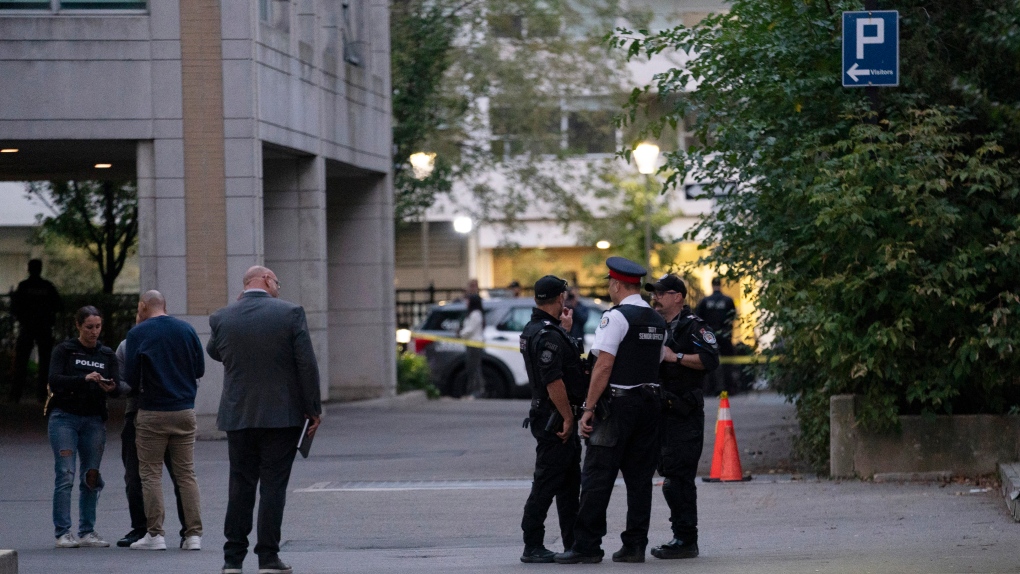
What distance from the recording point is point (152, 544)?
31.0ft

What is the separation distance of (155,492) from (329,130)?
32.6 ft

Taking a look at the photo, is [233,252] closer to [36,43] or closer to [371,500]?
[36,43]

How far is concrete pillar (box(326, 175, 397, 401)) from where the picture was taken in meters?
21.3

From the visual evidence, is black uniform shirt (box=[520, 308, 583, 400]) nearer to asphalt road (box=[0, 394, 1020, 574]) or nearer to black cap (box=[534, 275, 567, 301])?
black cap (box=[534, 275, 567, 301])

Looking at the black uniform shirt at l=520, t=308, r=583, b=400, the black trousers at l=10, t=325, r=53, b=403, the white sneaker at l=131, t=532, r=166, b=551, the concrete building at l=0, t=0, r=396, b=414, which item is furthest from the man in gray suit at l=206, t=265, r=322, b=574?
the black trousers at l=10, t=325, r=53, b=403

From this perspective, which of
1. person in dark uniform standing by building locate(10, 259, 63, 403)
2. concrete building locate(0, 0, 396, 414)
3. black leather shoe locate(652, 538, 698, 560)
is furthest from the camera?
person in dark uniform standing by building locate(10, 259, 63, 403)

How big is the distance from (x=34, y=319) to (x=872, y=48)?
1298 centimetres

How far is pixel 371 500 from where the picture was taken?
11.9 metres

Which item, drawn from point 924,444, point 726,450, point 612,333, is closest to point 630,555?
point 612,333

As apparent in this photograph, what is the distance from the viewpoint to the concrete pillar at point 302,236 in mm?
18344

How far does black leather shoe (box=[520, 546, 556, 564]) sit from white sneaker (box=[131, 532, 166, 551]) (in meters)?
2.58

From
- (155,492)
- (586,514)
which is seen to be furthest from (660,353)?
(155,492)

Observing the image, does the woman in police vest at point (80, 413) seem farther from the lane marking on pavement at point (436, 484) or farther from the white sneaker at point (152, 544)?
the lane marking on pavement at point (436, 484)

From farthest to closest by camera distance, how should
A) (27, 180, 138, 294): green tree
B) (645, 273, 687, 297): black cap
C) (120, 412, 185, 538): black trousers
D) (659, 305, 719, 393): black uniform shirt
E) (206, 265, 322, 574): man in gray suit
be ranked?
(27, 180, 138, 294): green tree, (120, 412, 185, 538): black trousers, (645, 273, 687, 297): black cap, (659, 305, 719, 393): black uniform shirt, (206, 265, 322, 574): man in gray suit
